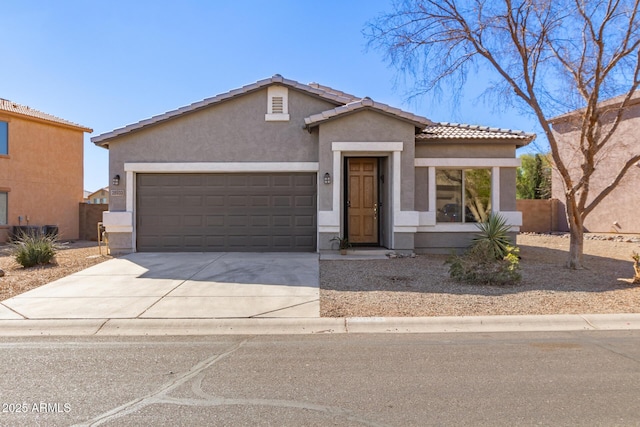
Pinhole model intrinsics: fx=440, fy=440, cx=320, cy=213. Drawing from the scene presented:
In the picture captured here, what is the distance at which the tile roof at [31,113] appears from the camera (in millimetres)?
20531

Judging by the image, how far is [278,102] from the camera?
45.1ft

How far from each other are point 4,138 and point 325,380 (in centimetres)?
2201

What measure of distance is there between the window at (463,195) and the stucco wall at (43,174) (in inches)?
735

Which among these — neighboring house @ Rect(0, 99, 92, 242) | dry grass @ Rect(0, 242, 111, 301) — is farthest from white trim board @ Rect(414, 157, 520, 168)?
neighboring house @ Rect(0, 99, 92, 242)

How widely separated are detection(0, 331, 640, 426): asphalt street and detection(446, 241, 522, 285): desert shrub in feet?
9.11

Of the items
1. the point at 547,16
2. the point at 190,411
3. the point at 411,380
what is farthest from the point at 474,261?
the point at 190,411

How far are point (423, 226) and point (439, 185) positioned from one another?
1405mm

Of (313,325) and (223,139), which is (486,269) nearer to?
(313,325)

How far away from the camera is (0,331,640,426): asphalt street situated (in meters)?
3.79

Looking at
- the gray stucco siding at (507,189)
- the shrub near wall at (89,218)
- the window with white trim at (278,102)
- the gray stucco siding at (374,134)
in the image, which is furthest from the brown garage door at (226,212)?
the shrub near wall at (89,218)

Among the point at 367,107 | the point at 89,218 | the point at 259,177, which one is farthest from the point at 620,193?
the point at 89,218

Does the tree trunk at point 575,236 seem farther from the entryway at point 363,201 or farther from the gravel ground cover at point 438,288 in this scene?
the entryway at point 363,201

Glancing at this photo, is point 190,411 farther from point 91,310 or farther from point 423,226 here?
point 423,226

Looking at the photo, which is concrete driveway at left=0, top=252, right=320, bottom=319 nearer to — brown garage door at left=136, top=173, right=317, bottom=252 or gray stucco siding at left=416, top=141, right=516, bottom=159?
brown garage door at left=136, top=173, right=317, bottom=252
